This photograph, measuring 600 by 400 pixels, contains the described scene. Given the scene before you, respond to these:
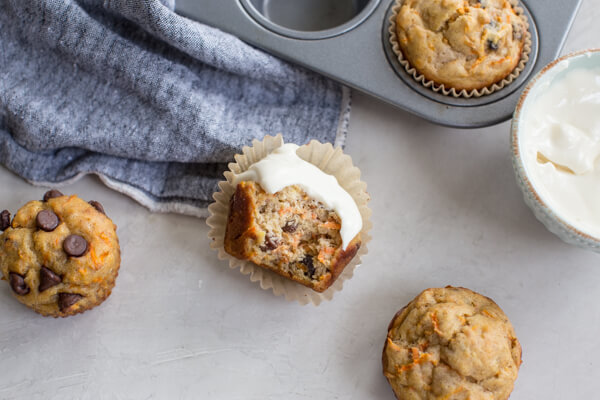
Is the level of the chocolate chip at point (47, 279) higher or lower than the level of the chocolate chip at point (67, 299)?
higher

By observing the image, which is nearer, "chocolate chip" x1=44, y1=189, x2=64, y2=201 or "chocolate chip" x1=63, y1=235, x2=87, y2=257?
"chocolate chip" x1=63, y1=235, x2=87, y2=257

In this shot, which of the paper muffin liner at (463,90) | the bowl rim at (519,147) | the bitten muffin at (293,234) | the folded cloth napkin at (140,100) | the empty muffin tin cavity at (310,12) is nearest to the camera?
the bowl rim at (519,147)

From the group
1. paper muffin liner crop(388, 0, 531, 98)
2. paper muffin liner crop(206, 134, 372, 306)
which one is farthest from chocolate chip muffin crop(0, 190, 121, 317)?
paper muffin liner crop(388, 0, 531, 98)

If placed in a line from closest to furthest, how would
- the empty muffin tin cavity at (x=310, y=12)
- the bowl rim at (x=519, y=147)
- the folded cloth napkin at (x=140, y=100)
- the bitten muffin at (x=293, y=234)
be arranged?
the bowl rim at (x=519, y=147) → the bitten muffin at (x=293, y=234) → the folded cloth napkin at (x=140, y=100) → the empty muffin tin cavity at (x=310, y=12)

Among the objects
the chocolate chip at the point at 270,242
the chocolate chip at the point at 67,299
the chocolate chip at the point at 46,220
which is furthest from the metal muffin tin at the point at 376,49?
the chocolate chip at the point at 67,299

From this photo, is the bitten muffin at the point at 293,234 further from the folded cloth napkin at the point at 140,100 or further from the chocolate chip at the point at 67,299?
the chocolate chip at the point at 67,299

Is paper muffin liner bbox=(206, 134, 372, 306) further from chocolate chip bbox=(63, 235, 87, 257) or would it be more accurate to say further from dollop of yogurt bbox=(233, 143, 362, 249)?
chocolate chip bbox=(63, 235, 87, 257)
